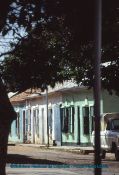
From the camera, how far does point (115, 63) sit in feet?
69.4

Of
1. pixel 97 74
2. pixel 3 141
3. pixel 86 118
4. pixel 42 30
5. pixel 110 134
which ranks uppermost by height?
pixel 86 118

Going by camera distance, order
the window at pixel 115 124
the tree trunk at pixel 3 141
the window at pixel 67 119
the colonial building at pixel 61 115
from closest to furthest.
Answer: the tree trunk at pixel 3 141 < the window at pixel 115 124 < the colonial building at pixel 61 115 < the window at pixel 67 119

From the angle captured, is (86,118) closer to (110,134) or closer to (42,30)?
(110,134)

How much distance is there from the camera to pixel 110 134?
79.1ft

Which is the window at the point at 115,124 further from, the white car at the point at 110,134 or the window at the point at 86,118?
the window at the point at 86,118

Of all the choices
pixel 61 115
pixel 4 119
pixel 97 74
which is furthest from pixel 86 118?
pixel 97 74

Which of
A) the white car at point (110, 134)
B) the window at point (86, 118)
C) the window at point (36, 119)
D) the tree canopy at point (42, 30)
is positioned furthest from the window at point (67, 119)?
the tree canopy at point (42, 30)

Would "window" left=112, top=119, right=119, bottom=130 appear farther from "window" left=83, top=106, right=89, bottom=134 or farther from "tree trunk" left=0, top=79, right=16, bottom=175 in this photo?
"tree trunk" left=0, top=79, right=16, bottom=175

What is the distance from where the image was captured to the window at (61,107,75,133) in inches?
1558

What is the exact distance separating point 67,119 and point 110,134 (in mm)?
16593

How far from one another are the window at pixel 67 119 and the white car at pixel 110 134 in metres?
13.8

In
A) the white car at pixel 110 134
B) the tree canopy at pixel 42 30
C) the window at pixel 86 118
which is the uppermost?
the window at pixel 86 118

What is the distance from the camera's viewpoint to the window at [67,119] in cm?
3956

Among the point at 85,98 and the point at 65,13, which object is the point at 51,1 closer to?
the point at 65,13
